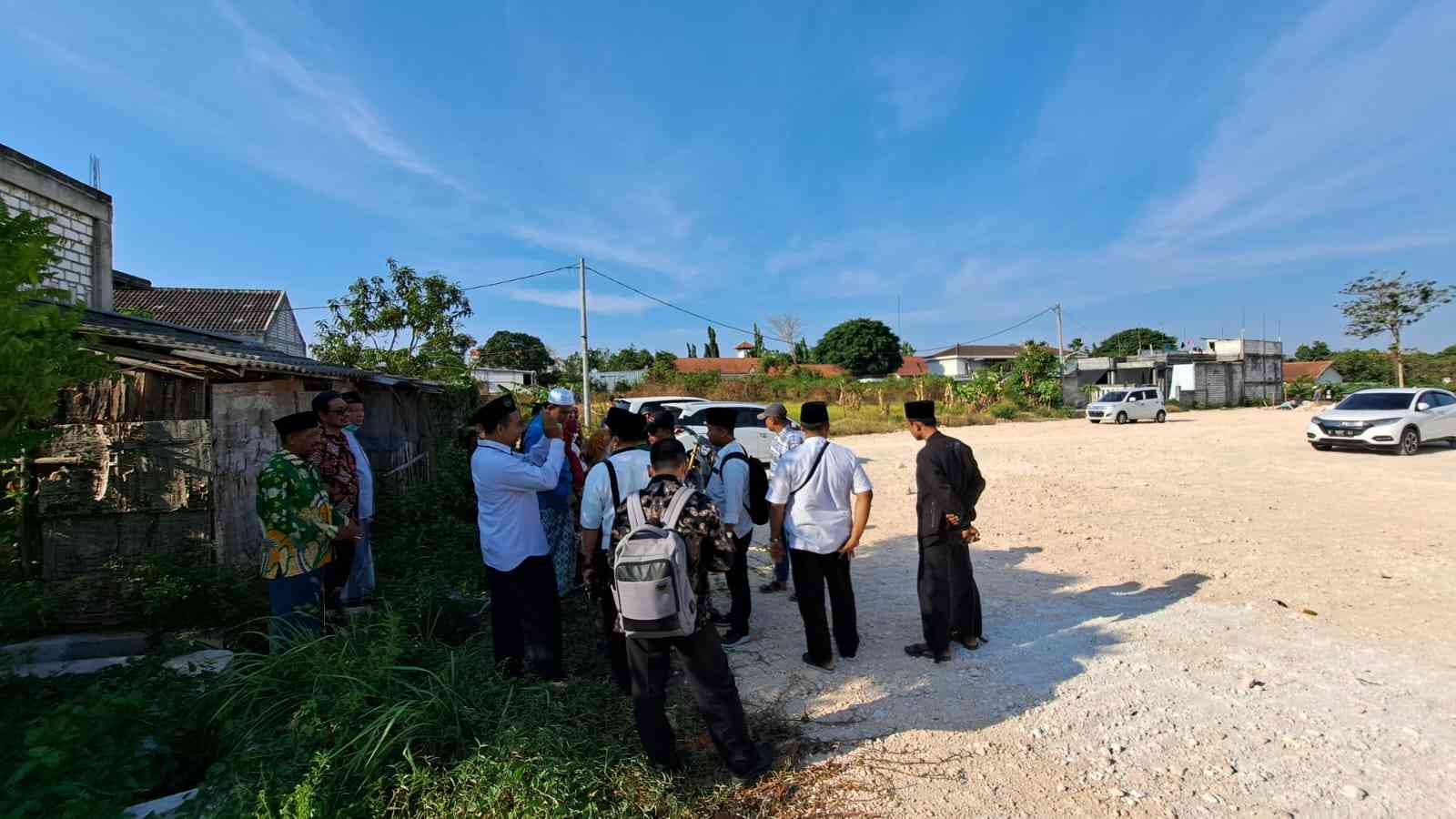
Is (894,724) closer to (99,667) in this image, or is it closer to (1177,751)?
(1177,751)

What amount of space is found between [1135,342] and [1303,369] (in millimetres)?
17531

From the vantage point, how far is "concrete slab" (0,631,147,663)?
4.31 m

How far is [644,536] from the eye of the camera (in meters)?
2.95

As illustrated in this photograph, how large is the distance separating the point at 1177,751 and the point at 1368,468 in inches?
507

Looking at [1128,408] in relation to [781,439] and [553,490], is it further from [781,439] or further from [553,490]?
[553,490]

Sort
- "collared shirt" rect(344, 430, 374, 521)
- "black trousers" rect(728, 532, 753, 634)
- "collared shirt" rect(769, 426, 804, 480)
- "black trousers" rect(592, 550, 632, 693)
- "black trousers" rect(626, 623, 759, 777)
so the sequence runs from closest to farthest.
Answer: "black trousers" rect(626, 623, 759, 777), "black trousers" rect(592, 550, 632, 693), "black trousers" rect(728, 532, 753, 634), "collared shirt" rect(344, 430, 374, 521), "collared shirt" rect(769, 426, 804, 480)

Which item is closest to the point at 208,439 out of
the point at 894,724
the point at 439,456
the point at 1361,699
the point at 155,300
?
the point at 894,724

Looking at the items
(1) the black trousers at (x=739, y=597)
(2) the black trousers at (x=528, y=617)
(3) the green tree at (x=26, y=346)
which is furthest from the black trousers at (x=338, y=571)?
(1) the black trousers at (x=739, y=597)

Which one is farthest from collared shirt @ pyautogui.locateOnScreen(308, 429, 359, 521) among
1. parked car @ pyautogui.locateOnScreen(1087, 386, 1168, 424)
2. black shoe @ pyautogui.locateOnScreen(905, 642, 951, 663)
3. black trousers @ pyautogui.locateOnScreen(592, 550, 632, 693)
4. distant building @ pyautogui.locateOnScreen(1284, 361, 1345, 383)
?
distant building @ pyautogui.locateOnScreen(1284, 361, 1345, 383)

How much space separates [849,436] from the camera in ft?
78.8

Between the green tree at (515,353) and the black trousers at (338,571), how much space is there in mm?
51059

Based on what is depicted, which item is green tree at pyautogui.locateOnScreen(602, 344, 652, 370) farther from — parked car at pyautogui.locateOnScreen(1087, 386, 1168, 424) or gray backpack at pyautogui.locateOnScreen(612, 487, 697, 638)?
gray backpack at pyautogui.locateOnScreen(612, 487, 697, 638)

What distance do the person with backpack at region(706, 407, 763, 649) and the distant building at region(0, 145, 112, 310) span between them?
7672mm

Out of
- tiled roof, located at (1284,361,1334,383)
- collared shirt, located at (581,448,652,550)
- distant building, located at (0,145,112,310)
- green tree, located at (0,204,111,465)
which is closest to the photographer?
green tree, located at (0,204,111,465)
